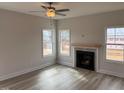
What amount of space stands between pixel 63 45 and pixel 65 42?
22 centimetres

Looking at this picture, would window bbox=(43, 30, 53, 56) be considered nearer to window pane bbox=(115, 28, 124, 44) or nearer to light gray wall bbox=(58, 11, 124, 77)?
light gray wall bbox=(58, 11, 124, 77)

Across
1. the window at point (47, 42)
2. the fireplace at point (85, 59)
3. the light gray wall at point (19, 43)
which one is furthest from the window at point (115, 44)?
the light gray wall at point (19, 43)

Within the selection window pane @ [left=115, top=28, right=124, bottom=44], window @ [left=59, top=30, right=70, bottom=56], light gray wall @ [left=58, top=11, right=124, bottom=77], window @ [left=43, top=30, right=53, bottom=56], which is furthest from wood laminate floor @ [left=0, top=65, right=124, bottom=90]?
window @ [left=59, top=30, right=70, bottom=56]

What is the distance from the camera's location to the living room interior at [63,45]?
12.5 ft

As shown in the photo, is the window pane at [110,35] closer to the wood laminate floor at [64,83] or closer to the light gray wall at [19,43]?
the wood laminate floor at [64,83]

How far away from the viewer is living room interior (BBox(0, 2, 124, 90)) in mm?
3822

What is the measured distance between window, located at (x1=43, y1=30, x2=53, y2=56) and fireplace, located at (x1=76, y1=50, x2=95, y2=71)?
158cm

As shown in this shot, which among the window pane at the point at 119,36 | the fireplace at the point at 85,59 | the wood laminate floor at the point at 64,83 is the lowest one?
the wood laminate floor at the point at 64,83

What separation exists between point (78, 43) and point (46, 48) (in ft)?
5.70

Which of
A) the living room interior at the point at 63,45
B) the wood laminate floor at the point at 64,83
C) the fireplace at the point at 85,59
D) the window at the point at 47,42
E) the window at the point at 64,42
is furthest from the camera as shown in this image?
the window at the point at 64,42

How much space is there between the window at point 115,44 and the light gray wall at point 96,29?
0.21 meters

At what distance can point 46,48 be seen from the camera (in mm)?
6172

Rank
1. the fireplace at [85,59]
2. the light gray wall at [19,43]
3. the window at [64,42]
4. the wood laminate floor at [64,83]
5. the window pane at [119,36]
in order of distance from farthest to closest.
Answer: the window at [64,42] → the fireplace at [85,59] → the window pane at [119,36] → the light gray wall at [19,43] → the wood laminate floor at [64,83]

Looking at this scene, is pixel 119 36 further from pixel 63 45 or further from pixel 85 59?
pixel 63 45
